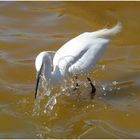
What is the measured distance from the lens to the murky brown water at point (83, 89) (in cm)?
680

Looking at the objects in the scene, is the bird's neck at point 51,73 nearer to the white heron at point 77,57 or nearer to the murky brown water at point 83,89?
the white heron at point 77,57

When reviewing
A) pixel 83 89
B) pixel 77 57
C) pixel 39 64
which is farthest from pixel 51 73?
pixel 83 89

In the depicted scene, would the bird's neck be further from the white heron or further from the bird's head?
the bird's head

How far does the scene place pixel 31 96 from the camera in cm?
764

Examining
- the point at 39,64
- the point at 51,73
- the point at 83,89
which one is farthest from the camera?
the point at 83,89

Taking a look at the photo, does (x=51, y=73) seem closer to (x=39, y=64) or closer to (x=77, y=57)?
(x=77, y=57)

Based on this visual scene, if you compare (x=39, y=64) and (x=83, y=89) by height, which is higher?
(x=39, y=64)

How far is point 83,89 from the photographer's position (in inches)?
321

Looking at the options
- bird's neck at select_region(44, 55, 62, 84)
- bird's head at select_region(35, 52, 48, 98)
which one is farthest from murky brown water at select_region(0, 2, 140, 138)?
bird's head at select_region(35, 52, 48, 98)

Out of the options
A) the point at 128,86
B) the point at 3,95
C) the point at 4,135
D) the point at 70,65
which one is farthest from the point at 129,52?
the point at 4,135

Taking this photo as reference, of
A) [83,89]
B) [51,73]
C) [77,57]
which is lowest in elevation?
[83,89]

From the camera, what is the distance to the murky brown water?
680 cm

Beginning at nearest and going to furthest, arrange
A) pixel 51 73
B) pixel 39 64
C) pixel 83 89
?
pixel 39 64
pixel 51 73
pixel 83 89

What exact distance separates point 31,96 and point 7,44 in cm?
207
